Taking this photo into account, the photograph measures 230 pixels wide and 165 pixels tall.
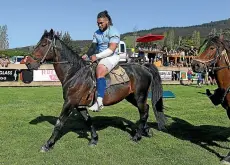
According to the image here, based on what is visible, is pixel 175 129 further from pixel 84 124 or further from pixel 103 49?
pixel 103 49

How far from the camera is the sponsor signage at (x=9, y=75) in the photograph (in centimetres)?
2433

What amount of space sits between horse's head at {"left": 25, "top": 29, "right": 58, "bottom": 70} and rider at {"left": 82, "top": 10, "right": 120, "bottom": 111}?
38.6 inches

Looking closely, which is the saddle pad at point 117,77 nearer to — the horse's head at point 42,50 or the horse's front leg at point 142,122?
the horse's front leg at point 142,122

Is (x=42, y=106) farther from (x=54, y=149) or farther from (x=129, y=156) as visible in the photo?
(x=129, y=156)

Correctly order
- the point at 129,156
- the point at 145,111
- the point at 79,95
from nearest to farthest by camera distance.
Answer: the point at 129,156, the point at 79,95, the point at 145,111

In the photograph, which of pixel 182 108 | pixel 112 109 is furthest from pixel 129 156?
pixel 182 108

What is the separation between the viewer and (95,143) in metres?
8.34

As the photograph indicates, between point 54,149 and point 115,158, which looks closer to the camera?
point 115,158

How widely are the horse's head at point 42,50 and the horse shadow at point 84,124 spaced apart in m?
2.05

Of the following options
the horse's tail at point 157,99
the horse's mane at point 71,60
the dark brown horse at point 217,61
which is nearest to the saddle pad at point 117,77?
the horse's mane at point 71,60

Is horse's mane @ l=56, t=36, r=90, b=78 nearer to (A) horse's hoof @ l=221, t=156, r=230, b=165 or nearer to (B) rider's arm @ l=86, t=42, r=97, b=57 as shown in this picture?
(B) rider's arm @ l=86, t=42, r=97, b=57

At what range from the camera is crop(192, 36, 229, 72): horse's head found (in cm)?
686

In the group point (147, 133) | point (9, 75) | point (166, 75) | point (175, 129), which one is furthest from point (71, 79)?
point (166, 75)

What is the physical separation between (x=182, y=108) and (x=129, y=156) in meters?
7.92
